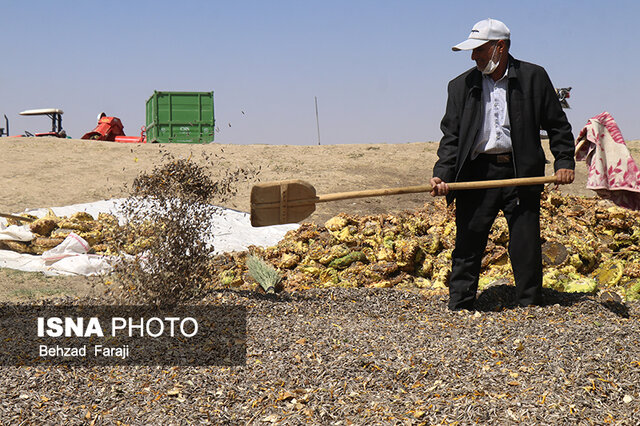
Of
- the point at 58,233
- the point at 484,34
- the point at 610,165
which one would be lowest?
the point at 58,233

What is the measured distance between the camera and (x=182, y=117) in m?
19.4

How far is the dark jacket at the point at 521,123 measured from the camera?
454cm

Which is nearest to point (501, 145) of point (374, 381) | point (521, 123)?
point (521, 123)

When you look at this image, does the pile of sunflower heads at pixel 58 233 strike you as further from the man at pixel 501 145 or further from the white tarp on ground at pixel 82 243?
the man at pixel 501 145

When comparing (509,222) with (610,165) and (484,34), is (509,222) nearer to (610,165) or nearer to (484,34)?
(610,165)

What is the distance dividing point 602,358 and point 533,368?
413 mm

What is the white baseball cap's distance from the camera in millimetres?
4453

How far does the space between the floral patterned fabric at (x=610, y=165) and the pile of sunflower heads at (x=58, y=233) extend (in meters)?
5.40

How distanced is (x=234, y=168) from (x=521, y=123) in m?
10.2

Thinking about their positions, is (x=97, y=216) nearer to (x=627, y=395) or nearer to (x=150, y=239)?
(x=150, y=239)

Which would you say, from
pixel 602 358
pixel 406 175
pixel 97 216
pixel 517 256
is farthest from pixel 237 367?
pixel 406 175

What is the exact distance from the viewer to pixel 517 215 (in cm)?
462

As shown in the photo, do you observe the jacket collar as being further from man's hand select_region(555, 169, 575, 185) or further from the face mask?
man's hand select_region(555, 169, 575, 185)

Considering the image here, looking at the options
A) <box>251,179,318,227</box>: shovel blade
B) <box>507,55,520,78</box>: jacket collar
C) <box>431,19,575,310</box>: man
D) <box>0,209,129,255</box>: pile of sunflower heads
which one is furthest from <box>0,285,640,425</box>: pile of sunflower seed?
<box>0,209,129,255</box>: pile of sunflower heads
